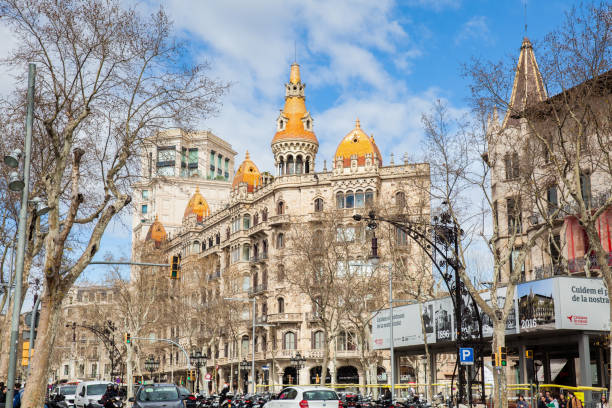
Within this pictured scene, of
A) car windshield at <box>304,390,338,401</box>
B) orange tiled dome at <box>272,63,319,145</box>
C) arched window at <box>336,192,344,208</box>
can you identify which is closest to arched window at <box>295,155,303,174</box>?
orange tiled dome at <box>272,63,319,145</box>

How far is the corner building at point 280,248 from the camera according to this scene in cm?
6456

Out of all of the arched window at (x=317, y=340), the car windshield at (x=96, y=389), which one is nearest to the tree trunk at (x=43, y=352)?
the car windshield at (x=96, y=389)

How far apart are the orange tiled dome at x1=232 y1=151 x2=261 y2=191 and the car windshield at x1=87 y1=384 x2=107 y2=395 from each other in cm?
4294

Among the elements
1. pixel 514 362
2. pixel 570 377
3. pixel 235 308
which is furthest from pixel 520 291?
pixel 235 308

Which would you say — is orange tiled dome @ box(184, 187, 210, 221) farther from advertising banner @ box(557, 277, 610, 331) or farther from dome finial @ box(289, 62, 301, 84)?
advertising banner @ box(557, 277, 610, 331)

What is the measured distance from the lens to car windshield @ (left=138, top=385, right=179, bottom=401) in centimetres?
2372

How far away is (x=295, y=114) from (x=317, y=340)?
2318cm

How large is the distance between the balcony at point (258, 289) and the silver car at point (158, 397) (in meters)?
44.2

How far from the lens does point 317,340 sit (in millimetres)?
64688

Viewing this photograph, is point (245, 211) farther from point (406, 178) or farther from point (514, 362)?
point (514, 362)

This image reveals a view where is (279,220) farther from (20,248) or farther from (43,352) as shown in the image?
(20,248)

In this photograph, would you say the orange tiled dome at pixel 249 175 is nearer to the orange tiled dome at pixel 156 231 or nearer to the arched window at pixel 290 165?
the arched window at pixel 290 165

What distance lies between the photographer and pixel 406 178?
63.8 m

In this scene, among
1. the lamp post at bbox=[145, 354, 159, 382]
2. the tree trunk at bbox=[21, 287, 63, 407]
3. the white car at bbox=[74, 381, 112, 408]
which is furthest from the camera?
the lamp post at bbox=[145, 354, 159, 382]
